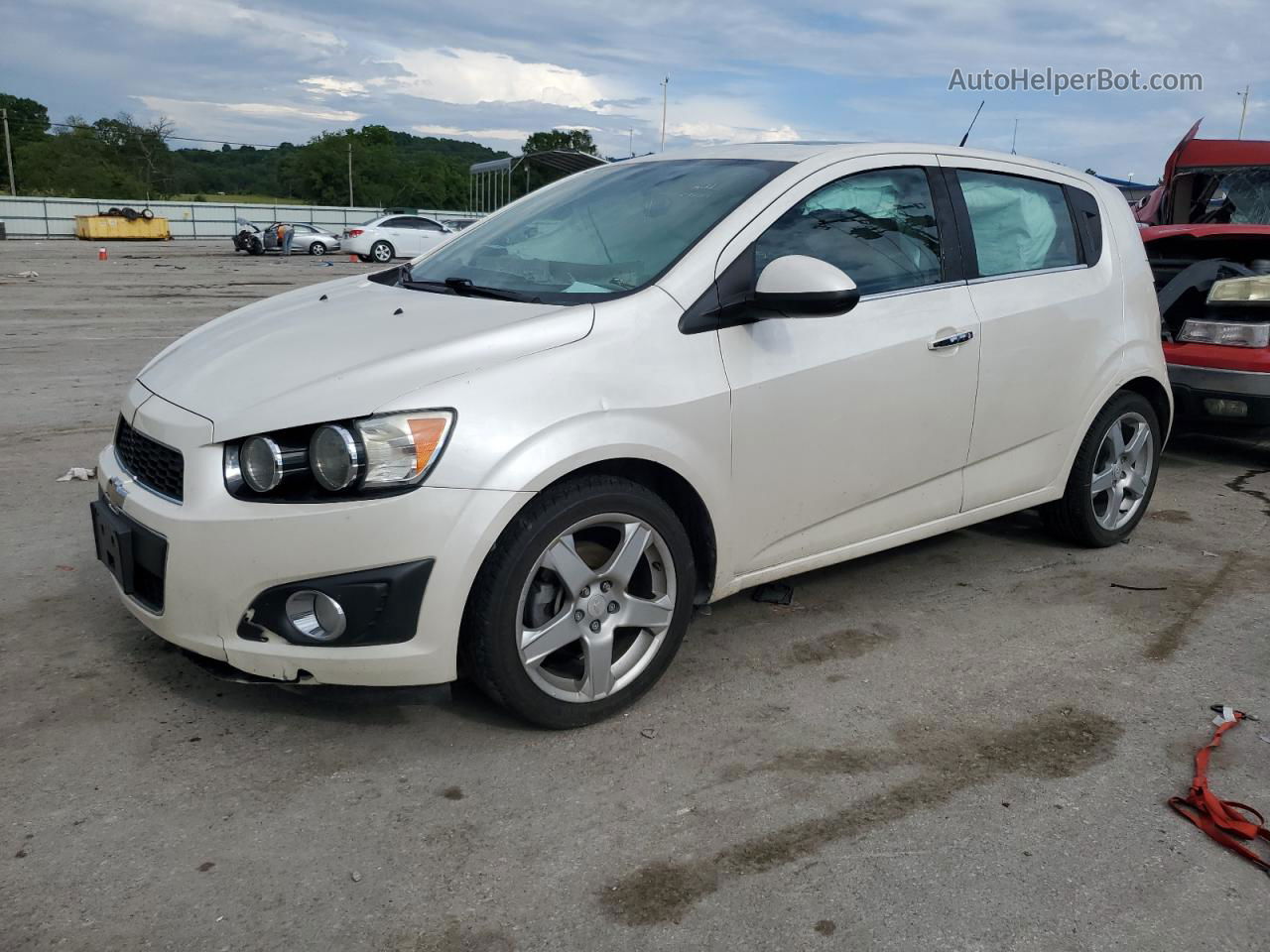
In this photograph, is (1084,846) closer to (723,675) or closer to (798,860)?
(798,860)

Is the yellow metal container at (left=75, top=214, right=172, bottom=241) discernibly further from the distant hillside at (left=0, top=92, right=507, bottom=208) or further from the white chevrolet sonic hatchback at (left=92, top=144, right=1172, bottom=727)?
the white chevrolet sonic hatchback at (left=92, top=144, right=1172, bottom=727)

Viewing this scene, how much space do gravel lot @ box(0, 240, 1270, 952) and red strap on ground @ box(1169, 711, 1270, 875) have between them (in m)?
0.04

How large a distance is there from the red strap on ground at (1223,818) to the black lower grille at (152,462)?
8.97 feet

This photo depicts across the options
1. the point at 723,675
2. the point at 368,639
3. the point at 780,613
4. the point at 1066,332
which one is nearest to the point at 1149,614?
the point at 1066,332

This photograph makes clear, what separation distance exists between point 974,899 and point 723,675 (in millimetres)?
1277

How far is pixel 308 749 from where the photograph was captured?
304 centimetres

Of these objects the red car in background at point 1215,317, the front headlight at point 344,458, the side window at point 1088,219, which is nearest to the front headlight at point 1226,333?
the red car in background at point 1215,317

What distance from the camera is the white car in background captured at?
29812mm

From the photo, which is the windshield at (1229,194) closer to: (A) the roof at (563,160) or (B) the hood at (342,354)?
(A) the roof at (563,160)

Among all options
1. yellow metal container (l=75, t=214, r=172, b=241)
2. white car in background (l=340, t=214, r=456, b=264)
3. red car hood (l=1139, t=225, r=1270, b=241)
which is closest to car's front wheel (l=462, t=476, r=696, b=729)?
red car hood (l=1139, t=225, r=1270, b=241)

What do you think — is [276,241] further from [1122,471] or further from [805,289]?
[805,289]

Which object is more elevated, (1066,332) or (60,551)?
(1066,332)

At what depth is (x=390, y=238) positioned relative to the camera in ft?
98.6

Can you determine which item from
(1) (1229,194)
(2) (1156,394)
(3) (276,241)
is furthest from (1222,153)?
(3) (276,241)
